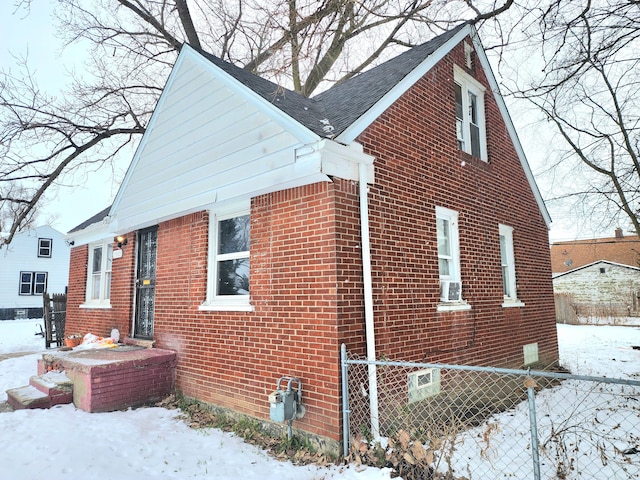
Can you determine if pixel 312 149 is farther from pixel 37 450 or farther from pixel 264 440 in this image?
pixel 37 450

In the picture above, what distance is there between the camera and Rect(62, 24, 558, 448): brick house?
15.3 feet

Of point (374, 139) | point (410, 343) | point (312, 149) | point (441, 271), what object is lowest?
point (410, 343)

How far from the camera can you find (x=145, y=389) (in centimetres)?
632

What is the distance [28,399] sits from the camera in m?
5.73

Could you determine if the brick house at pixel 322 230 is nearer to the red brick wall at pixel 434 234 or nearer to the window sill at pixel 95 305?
the red brick wall at pixel 434 234

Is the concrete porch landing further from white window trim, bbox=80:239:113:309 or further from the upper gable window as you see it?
the upper gable window

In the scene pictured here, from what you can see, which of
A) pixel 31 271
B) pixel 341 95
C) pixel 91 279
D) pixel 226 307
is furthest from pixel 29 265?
pixel 341 95

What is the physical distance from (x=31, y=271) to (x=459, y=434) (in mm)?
32421

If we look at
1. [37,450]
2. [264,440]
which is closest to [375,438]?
[264,440]

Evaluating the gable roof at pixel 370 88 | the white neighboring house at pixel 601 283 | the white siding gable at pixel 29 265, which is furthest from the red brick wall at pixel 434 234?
the white siding gable at pixel 29 265

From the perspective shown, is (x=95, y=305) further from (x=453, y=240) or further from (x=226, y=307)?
(x=453, y=240)

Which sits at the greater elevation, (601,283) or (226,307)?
(601,283)

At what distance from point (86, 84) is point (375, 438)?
45.1ft

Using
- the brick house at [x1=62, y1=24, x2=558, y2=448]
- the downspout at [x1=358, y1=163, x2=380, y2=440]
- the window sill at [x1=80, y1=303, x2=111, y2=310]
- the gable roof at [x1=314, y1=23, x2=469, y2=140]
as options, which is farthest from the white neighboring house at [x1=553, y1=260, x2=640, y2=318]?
the window sill at [x1=80, y1=303, x2=111, y2=310]
